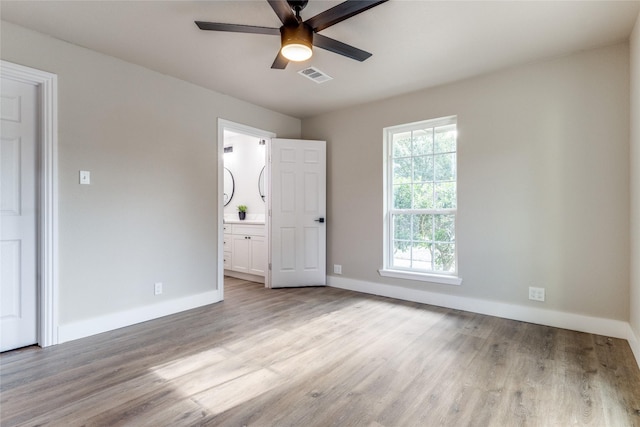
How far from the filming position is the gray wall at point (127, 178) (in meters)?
2.62

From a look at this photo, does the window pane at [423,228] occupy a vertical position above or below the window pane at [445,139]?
below

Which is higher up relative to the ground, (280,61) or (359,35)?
(359,35)

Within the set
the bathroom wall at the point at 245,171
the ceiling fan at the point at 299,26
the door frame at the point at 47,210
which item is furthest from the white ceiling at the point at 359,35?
the bathroom wall at the point at 245,171

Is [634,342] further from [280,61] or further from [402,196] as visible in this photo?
[280,61]

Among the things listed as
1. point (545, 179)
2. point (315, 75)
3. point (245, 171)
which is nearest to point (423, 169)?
A: point (545, 179)

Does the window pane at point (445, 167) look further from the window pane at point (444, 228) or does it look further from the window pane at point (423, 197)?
the window pane at point (444, 228)

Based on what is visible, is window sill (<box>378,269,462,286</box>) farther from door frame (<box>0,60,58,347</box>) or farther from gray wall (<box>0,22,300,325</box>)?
door frame (<box>0,60,58,347</box>)

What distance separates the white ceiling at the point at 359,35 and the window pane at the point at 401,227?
157 cm

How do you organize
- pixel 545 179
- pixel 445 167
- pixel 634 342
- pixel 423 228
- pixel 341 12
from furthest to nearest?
pixel 423 228
pixel 445 167
pixel 545 179
pixel 634 342
pixel 341 12

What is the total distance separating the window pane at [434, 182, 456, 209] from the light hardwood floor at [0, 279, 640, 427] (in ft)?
4.05

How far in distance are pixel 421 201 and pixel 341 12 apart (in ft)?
7.98

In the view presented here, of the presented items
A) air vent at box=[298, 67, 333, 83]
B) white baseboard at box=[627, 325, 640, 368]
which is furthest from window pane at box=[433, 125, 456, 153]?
white baseboard at box=[627, 325, 640, 368]

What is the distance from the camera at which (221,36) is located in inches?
100

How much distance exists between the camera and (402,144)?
3.98m
